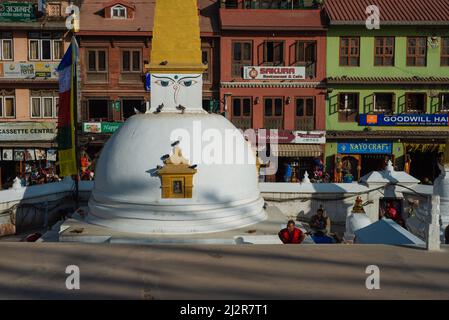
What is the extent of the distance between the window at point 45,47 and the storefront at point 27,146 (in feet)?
12.1

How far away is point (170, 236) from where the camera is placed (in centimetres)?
1118

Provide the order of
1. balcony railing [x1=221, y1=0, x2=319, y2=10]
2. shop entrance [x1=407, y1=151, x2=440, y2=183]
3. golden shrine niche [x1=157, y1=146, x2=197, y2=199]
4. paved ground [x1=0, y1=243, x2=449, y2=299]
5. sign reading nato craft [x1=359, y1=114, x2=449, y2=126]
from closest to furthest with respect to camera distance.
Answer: paved ground [x1=0, y1=243, x2=449, y2=299], golden shrine niche [x1=157, y1=146, x2=197, y2=199], sign reading nato craft [x1=359, y1=114, x2=449, y2=126], shop entrance [x1=407, y1=151, x2=440, y2=183], balcony railing [x1=221, y1=0, x2=319, y2=10]

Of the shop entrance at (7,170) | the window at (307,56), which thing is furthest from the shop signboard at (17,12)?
the window at (307,56)

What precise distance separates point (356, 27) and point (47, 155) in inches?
719

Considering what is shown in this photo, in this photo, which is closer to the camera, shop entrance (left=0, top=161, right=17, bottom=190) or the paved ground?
the paved ground

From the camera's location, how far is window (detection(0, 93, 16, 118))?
84.9 ft

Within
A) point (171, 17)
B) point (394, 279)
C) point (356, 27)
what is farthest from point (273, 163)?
point (394, 279)

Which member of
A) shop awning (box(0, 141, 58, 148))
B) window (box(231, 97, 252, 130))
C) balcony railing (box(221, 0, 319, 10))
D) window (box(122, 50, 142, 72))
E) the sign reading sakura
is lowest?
shop awning (box(0, 141, 58, 148))

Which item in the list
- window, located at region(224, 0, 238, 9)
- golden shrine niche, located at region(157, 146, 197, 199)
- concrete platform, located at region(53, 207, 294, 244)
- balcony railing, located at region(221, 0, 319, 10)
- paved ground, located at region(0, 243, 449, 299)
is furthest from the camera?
window, located at region(224, 0, 238, 9)

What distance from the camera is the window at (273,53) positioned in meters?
25.9

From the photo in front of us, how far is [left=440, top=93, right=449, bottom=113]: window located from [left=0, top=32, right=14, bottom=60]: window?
77.8 feet

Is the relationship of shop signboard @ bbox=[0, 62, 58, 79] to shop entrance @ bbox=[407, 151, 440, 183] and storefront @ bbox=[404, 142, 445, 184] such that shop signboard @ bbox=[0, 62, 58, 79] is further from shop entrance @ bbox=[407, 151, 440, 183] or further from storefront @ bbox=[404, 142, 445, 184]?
shop entrance @ bbox=[407, 151, 440, 183]

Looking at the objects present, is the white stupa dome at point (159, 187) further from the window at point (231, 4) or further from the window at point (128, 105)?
the window at point (231, 4)

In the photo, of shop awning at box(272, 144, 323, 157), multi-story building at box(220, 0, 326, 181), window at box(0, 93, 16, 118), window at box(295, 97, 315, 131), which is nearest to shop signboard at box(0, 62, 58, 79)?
window at box(0, 93, 16, 118)
